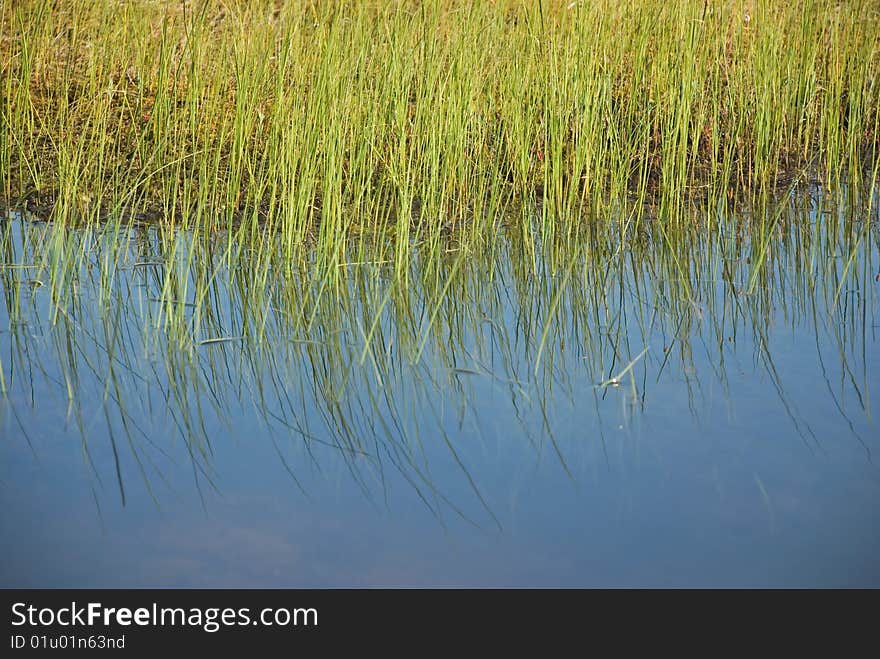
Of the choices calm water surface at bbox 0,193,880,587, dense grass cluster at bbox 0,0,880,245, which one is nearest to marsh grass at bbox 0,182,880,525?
calm water surface at bbox 0,193,880,587

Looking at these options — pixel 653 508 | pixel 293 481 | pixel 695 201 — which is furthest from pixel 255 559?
pixel 695 201

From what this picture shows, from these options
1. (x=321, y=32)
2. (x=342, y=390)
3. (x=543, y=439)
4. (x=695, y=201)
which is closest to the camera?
(x=543, y=439)

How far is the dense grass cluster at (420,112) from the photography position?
11.5 feet

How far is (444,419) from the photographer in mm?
2375

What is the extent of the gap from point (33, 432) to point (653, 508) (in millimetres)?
1254

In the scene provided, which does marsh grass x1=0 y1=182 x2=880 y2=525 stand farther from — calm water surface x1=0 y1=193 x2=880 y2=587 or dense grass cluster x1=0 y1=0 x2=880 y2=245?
dense grass cluster x1=0 y1=0 x2=880 y2=245

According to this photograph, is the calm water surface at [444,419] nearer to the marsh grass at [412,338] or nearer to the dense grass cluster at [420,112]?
the marsh grass at [412,338]

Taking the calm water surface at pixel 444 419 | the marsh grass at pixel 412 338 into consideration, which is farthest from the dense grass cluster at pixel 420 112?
the calm water surface at pixel 444 419

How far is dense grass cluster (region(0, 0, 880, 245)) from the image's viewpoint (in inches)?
138

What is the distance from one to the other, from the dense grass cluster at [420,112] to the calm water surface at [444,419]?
32 centimetres
